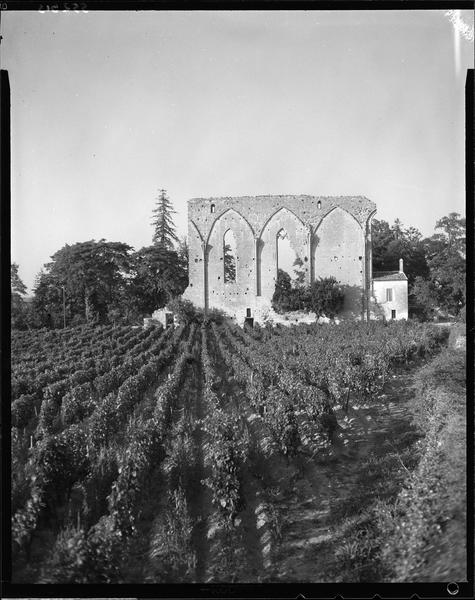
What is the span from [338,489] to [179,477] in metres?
2.07

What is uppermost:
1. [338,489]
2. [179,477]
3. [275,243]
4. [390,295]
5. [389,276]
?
[275,243]

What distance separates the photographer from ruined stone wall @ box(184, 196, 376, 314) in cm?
2408

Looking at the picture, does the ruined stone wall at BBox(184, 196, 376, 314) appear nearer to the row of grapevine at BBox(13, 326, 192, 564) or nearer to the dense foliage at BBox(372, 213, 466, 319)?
the dense foliage at BBox(372, 213, 466, 319)

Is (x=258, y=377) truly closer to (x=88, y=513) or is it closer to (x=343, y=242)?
(x=88, y=513)

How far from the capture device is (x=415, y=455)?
16.8 feet

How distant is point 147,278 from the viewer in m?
20.0

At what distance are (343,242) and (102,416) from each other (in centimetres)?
2218

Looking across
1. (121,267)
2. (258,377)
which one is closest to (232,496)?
(258,377)

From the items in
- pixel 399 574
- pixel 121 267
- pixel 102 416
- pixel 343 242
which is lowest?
pixel 399 574

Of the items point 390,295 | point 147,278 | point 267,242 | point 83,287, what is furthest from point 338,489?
point 267,242

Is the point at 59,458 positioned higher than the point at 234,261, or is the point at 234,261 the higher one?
the point at 234,261

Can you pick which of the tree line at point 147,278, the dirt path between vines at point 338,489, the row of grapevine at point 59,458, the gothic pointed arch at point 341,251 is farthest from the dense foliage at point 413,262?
the row of grapevine at point 59,458

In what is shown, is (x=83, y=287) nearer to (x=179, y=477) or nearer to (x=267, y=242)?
(x=179, y=477)

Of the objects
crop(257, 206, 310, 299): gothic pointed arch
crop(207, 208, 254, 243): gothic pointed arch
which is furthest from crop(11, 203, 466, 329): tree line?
crop(207, 208, 254, 243): gothic pointed arch
